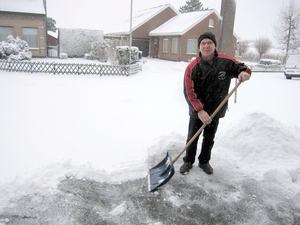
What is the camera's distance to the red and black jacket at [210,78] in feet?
10.3

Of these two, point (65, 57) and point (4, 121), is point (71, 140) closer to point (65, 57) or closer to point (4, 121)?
point (4, 121)

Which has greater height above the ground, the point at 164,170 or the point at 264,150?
the point at 264,150

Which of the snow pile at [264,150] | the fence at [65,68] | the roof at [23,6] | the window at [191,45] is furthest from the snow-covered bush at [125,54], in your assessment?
the snow pile at [264,150]

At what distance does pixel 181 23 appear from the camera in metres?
25.2

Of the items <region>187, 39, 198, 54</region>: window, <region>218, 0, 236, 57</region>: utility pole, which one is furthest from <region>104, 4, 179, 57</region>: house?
<region>218, 0, 236, 57</region>: utility pole

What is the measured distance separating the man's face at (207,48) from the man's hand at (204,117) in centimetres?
74

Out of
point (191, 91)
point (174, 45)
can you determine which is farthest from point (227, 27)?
point (174, 45)

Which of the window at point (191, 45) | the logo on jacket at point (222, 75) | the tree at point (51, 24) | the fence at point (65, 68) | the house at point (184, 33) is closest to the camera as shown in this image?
the logo on jacket at point (222, 75)

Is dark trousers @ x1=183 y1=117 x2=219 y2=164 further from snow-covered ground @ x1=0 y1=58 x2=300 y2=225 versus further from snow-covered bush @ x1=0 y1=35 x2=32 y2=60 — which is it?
snow-covered bush @ x1=0 y1=35 x2=32 y2=60

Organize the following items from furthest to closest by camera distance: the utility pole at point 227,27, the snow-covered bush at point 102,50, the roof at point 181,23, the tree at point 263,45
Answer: the tree at point 263,45 < the roof at point 181,23 < the snow-covered bush at point 102,50 < the utility pole at point 227,27

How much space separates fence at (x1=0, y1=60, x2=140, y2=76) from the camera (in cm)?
1359

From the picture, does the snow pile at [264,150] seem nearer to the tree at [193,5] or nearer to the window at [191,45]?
the window at [191,45]

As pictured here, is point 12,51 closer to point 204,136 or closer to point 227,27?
point 227,27

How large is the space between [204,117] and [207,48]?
908 millimetres
